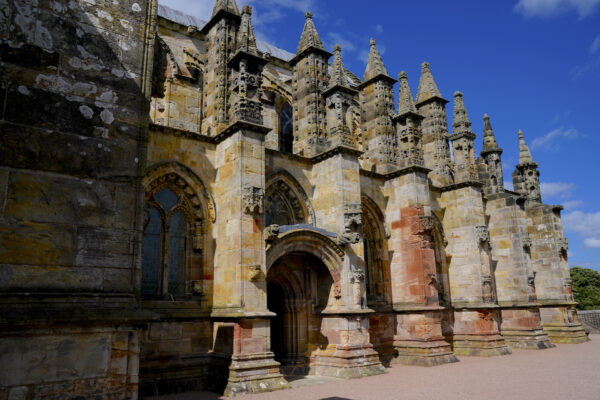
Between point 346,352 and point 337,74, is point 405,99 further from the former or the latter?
point 346,352

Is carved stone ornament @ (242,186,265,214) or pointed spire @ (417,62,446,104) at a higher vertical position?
pointed spire @ (417,62,446,104)

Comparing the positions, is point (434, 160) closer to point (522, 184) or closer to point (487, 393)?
point (522, 184)

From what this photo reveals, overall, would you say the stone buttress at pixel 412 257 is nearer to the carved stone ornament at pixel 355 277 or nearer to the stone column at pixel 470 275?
the stone column at pixel 470 275

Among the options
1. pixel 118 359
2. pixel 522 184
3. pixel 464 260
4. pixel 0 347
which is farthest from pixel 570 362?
pixel 0 347

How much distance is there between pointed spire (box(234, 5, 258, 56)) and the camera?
12.6 metres

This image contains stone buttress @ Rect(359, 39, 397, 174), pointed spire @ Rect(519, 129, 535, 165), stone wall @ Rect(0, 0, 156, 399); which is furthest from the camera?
pointed spire @ Rect(519, 129, 535, 165)

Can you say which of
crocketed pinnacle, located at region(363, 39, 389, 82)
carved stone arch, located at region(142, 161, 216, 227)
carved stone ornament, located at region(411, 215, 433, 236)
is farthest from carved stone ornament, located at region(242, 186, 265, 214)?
crocketed pinnacle, located at region(363, 39, 389, 82)

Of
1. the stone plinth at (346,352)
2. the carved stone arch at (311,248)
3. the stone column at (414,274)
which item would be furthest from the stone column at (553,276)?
the carved stone arch at (311,248)

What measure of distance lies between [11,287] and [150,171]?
7772mm

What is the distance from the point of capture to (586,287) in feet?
148

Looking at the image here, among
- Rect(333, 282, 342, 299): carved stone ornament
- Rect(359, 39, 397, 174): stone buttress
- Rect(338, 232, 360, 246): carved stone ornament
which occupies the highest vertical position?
Rect(359, 39, 397, 174): stone buttress

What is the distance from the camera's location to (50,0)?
4.76m

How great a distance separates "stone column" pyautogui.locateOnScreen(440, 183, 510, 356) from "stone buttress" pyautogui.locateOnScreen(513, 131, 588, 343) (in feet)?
16.5

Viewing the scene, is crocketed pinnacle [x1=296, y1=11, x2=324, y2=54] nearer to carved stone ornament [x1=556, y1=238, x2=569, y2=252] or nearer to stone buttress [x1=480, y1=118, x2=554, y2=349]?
stone buttress [x1=480, y1=118, x2=554, y2=349]
